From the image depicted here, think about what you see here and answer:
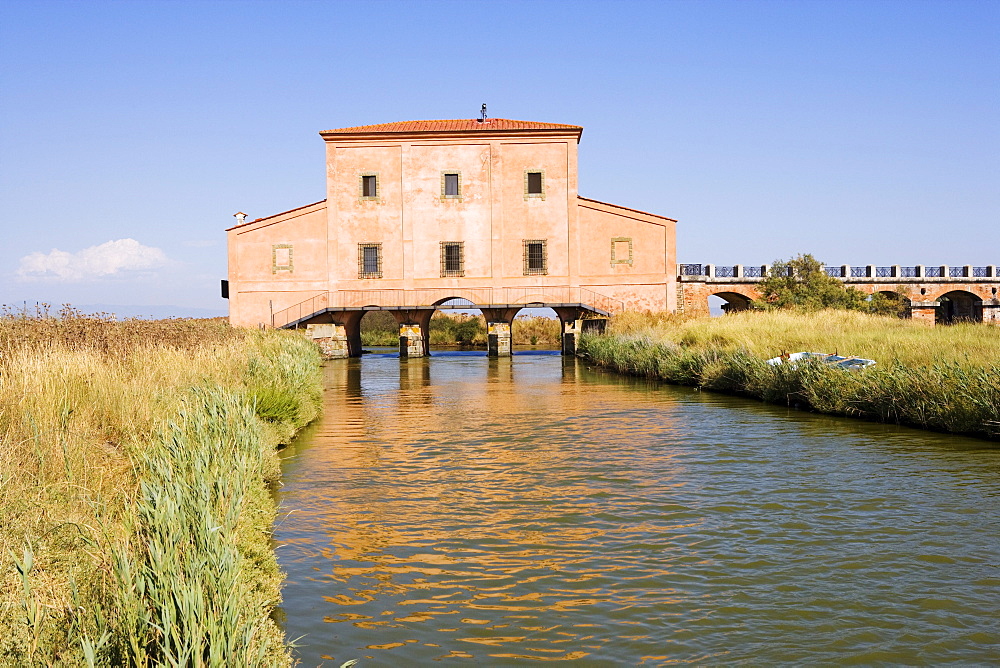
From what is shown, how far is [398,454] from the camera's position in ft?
40.3

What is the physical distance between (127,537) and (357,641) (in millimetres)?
1520

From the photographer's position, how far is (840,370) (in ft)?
53.3

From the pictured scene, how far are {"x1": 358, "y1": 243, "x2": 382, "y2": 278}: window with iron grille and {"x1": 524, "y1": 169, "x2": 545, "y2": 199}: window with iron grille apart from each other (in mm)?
7881

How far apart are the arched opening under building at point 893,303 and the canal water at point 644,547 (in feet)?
106

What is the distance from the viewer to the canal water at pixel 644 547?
17.2 feet

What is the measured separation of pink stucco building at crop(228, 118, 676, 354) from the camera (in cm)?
4144

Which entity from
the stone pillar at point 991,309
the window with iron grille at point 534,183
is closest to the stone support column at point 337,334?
the window with iron grille at point 534,183

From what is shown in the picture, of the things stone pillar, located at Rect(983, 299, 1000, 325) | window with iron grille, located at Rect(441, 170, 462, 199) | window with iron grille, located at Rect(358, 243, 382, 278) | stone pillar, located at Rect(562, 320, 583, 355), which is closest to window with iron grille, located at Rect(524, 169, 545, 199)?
window with iron grille, located at Rect(441, 170, 462, 199)

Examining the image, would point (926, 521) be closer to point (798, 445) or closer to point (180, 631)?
point (798, 445)

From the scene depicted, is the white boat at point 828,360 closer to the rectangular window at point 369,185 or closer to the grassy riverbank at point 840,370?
the grassy riverbank at point 840,370

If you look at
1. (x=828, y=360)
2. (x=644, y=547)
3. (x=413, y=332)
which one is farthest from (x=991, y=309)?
(x=644, y=547)

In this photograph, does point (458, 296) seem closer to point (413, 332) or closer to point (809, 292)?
point (413, 332)

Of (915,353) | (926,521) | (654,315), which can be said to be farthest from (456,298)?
(926,521)

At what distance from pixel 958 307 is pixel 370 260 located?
41.3 metres
